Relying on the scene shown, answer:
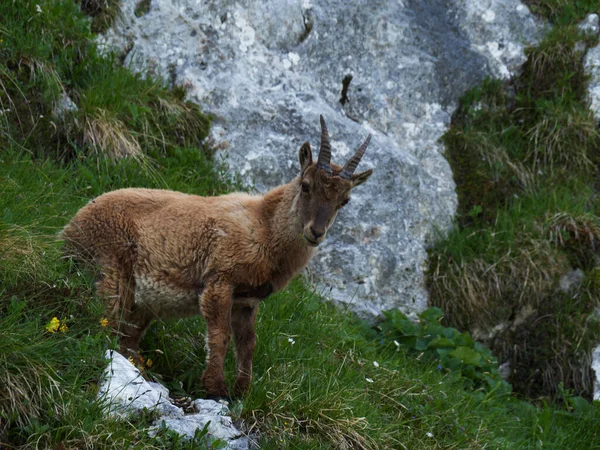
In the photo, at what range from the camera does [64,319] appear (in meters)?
5.65

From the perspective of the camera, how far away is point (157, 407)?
545 centimetres

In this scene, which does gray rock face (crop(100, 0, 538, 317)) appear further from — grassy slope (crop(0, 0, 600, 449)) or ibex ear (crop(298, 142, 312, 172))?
ibex ear (crop(298, 142, 312, 172))

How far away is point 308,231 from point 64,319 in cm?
194

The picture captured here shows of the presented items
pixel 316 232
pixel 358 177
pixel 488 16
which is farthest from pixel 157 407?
pixel 488 16

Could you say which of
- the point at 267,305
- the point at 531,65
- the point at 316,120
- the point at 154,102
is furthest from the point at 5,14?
the point at 531,65

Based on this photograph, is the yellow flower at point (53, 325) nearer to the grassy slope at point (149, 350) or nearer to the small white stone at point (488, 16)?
the grassy slope at point (149, 350)

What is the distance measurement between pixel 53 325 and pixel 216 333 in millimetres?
1211

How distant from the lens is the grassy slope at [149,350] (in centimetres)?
519

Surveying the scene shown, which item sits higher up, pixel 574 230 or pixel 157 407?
pixel 574 230

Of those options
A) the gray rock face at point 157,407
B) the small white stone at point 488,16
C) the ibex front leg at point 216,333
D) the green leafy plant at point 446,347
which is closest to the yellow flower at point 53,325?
the gray rock face at point 157,407

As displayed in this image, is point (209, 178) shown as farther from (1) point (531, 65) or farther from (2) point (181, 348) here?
(1) point (531, 65)

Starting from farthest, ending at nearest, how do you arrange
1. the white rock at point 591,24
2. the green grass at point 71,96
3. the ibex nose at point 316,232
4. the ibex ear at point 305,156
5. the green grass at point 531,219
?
the white rock at point 591,24 → the green grass at point 531,219 → the green grass at point 71,96 → the ibex ear at point 305,156 → the ibex nose at point 316,232

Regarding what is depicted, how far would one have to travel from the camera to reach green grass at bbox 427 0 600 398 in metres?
9.66

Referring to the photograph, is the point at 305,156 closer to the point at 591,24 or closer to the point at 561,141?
the point at 561,141
